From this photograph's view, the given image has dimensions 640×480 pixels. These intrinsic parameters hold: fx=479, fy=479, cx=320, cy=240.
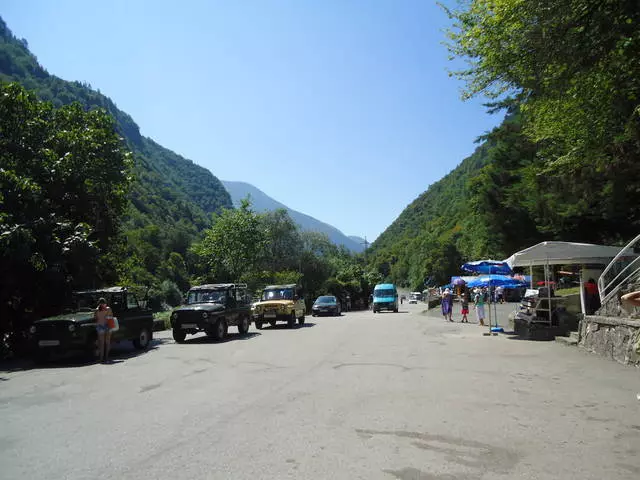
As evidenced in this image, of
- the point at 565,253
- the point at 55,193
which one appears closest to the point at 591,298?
the point at 565,253

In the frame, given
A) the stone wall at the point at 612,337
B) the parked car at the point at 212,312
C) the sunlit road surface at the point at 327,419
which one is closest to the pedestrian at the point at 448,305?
the parked car at the point at 212,312

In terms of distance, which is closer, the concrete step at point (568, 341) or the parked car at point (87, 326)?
the parked car at point (87, 326)

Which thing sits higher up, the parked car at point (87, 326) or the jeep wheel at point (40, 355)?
the parked car at point (87, 326)

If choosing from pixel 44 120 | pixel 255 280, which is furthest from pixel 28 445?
pixel 255 280

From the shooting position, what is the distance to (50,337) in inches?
484

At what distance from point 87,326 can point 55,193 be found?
5597mm

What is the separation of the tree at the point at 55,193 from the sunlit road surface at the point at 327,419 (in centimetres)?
355

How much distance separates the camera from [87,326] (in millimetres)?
12664

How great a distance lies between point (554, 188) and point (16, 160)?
70.8ft

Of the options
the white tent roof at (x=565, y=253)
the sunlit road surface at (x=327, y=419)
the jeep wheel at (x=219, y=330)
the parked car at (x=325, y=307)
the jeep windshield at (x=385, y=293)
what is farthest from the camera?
the jeep windshield at (x=385, y=293)

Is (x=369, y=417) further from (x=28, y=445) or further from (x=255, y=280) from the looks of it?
(x=255, y=280)

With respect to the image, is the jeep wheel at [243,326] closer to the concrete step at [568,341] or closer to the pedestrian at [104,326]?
the pedestrian at [104,326]

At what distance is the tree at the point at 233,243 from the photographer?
132 ft

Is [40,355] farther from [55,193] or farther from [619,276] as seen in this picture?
[619,276]
